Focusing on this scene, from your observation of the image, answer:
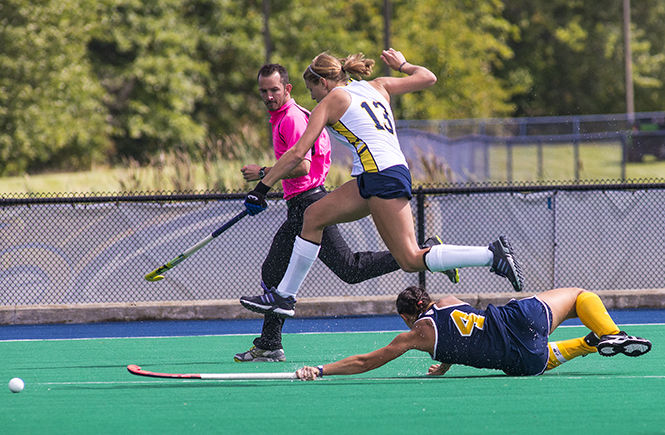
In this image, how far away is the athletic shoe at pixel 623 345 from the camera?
22.8ft

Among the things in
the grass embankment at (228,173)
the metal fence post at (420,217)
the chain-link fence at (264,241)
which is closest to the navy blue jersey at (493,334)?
the metal fence post at (420,217)

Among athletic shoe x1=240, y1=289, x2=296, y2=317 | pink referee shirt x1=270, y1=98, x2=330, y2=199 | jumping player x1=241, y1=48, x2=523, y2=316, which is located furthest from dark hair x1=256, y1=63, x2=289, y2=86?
athletic shoe x1=240, y1=289, x2=296, y2=317

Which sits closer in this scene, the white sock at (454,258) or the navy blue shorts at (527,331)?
the navy blue shorts at (527,331)

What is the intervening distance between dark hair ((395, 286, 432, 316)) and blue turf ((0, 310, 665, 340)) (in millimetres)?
3521

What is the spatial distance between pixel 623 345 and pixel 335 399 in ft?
6.07

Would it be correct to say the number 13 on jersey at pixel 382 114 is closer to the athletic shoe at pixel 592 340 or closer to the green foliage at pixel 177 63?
the athletic shoe at pixel 592 340

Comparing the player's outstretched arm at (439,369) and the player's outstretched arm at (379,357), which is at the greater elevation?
the player's outstretched arm at (379,357)

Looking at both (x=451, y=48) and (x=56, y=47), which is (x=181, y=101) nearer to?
(x=56, y=47)

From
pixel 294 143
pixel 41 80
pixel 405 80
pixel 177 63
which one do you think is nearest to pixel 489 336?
pixel 405 80

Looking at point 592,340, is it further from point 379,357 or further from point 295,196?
point 295,196

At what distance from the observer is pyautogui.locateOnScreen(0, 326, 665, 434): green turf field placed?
19.6 ft

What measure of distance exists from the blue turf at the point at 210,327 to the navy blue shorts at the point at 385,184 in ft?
11.2

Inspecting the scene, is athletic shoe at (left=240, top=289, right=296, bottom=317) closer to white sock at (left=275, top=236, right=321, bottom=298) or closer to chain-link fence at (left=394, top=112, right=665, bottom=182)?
white sock at (left=275, top=236, right=321, bottom=298)

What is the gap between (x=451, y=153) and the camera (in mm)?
28328
